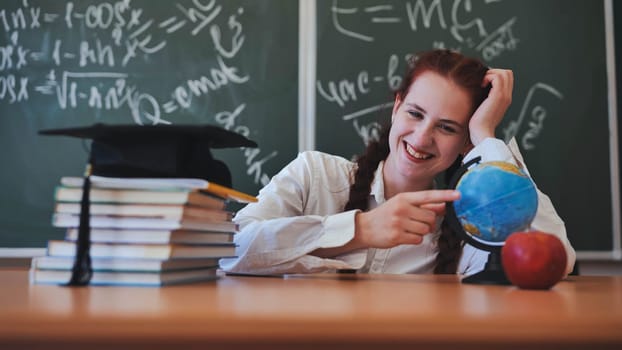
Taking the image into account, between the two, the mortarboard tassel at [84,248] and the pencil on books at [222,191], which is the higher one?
the pencil on books at [222,191]

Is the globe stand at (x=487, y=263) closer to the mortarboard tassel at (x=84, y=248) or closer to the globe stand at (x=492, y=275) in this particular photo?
the globe stand at (x=492, y=275)

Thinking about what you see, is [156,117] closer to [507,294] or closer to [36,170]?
[36,170]

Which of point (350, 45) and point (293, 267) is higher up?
point (350, 45)

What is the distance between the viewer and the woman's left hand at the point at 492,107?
177 centimetres

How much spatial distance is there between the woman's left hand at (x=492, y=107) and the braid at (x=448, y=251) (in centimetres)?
27

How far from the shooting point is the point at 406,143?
6.32ft

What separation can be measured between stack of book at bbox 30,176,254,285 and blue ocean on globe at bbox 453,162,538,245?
417 millimetres

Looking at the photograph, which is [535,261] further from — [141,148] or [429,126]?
[429,126]

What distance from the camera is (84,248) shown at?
3.02 ft

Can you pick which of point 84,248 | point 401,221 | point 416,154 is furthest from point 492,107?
point 84,248

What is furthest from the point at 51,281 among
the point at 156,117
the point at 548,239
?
the point at 156,117

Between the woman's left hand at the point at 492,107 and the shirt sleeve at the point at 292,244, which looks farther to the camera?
the woman's left hand at the point at 492,107

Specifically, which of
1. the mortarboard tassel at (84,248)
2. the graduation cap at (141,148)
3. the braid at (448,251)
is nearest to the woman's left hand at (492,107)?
the braid at (448,251)

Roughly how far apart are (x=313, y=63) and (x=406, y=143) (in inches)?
33.9
